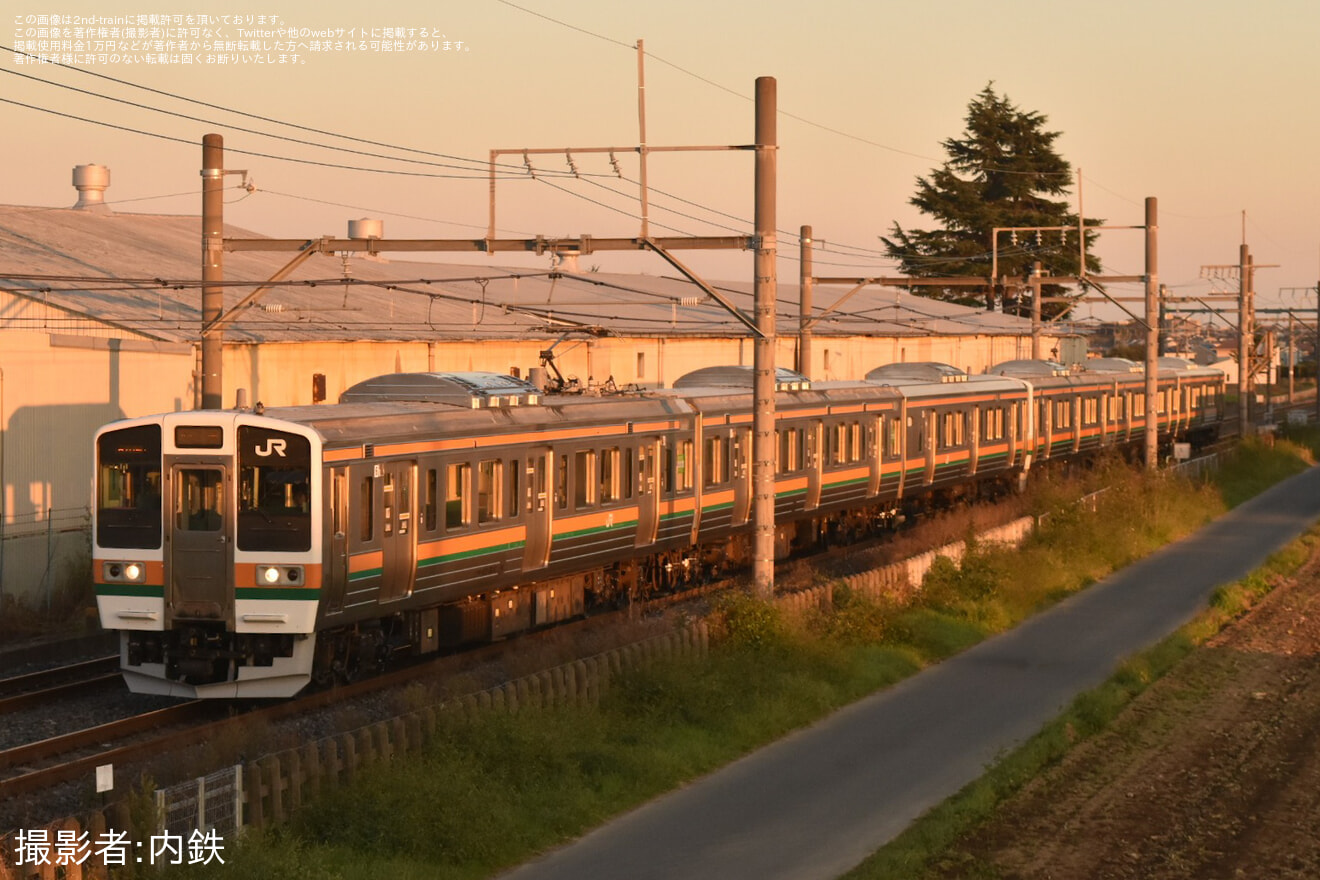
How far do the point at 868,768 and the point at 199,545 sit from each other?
641 cm

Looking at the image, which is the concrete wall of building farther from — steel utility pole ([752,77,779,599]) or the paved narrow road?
the paved narrow road

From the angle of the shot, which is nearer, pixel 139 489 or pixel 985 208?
pixel 139 489

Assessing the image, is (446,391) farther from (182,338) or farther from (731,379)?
(731,379)

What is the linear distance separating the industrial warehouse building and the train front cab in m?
5.11

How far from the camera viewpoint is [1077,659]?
65.2 feet

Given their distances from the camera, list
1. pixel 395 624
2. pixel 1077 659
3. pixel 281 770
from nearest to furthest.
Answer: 1. pixel 281 770
2. pixel 395 624
3. pixel 1077 659

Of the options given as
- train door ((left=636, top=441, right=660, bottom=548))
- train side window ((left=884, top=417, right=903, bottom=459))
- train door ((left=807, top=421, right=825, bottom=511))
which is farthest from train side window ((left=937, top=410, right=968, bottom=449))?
train door ((left=636, top=441, right=660, bottom=548))

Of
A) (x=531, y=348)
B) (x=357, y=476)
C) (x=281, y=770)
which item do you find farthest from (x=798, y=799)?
(x=531, y=348)

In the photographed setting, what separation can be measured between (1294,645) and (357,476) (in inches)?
493

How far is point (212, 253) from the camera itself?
67.7 feet

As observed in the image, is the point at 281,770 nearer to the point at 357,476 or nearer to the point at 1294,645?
the point at 357,476

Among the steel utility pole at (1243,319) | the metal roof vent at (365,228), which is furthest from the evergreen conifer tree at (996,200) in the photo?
the metal roof vent at (365,228)

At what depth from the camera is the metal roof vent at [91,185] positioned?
128ft

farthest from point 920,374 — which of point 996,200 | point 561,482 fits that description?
point 996,200
